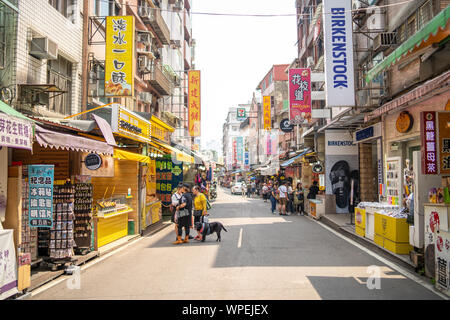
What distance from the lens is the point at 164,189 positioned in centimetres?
1794

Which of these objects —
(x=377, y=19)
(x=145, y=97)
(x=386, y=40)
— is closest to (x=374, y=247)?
(x=386, y=40)

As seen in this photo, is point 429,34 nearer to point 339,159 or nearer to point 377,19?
point 377,19

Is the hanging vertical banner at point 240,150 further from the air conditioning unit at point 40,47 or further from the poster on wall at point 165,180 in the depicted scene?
the air conditioning unit at point 40,47

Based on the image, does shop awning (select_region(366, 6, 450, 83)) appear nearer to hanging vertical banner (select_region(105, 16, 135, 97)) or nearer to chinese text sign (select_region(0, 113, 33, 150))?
chinese text sign (select_region(0, 113, 33, 150))

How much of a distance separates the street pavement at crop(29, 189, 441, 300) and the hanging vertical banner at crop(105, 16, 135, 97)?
5804 millimetres

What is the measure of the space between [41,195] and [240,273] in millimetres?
4170

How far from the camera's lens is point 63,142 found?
684 centimetres

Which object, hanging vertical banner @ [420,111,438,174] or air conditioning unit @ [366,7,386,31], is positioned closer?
hanging vertical banner @ [420,111,438,174]

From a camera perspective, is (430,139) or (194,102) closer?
(430,139)

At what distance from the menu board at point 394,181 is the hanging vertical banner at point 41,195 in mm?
10869

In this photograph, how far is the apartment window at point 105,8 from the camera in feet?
51.0

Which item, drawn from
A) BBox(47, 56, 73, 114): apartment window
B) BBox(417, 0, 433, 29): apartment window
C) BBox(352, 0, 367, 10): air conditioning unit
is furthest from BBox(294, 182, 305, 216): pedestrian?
BBox(47, 56, 73, 114): apartment window

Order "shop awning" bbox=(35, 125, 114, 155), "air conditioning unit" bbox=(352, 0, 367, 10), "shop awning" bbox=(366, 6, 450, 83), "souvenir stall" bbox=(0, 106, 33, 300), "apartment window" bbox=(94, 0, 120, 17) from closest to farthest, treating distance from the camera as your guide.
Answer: "souvenir stall" bbox=(0, 106, 33, 300) < "shop awning" bbox=(35, 125, 114, 155) < "shop awning" bbox=(366, 6, 450, 83) < "apartment window" bbox=(94, 0, 120, 17) < "air conditioning unit" bbox=(352, 0, 367, 10)

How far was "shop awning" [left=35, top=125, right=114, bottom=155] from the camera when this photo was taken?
20.8 ft
